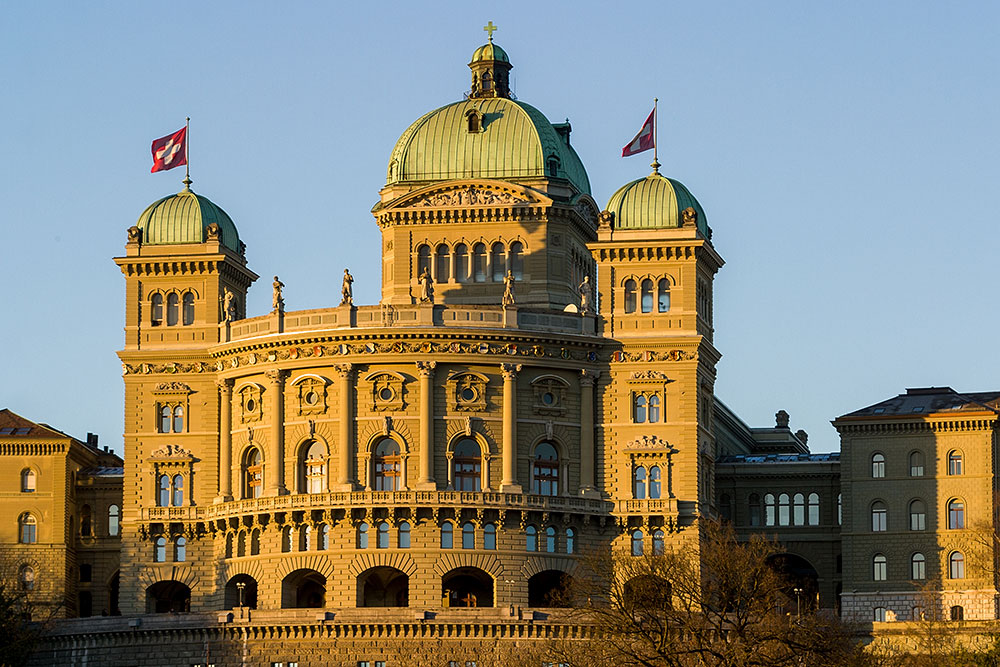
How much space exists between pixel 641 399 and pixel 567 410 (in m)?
4.63

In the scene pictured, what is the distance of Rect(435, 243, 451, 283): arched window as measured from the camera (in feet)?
611

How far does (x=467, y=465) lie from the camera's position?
17425 centimetres

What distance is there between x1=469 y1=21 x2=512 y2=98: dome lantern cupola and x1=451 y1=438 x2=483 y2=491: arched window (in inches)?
1168

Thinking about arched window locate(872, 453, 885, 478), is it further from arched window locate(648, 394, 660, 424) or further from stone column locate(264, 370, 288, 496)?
stone column locate(264, 370, 288, 496)

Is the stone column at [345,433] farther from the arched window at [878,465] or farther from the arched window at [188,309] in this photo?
the arched window at [878,465]

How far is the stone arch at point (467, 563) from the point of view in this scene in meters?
172

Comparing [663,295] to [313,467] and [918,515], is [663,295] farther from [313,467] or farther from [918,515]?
[313,467]

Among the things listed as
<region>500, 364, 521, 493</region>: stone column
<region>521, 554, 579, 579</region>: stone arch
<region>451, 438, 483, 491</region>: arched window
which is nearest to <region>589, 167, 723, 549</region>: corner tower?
<region>521, 554, 579, 579</region>: stone arch

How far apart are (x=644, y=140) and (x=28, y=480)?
149 feet

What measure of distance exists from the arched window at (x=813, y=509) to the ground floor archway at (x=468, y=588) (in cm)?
2345

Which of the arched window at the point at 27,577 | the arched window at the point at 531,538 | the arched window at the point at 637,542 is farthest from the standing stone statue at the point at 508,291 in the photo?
the arched window at the point at 27,577

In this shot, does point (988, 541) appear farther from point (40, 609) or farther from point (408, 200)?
point (40, 609)

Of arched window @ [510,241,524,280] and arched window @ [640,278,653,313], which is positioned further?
arched window @ [510,241,524,280]

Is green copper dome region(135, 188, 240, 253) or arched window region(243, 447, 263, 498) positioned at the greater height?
green copper dome region(135, 188, 240, 253)
